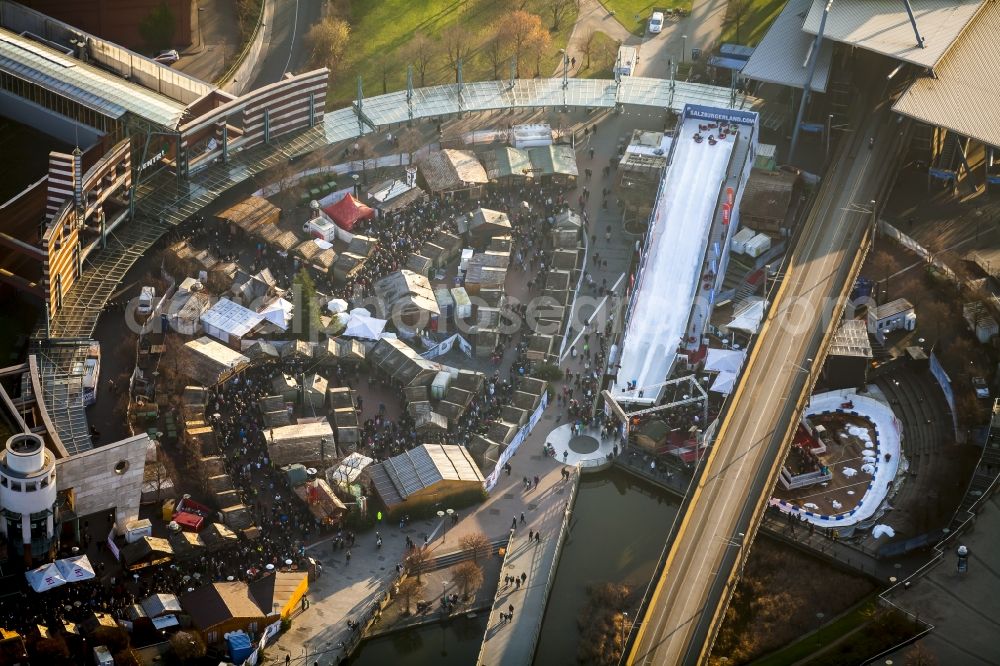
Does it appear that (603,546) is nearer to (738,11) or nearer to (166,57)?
(166,57)

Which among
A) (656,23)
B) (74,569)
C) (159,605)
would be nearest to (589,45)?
(656,23)

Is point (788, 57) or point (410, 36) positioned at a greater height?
point (788, 57)

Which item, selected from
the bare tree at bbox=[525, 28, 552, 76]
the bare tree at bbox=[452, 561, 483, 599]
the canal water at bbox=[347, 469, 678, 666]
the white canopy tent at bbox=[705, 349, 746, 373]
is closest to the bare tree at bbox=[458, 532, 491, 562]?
the bare tree at bbox=[452, 561, 483, 599]

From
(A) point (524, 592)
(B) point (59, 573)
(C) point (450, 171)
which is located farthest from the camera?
(C) point (450, 171)

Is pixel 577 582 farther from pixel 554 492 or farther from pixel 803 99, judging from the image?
pixel 803 99

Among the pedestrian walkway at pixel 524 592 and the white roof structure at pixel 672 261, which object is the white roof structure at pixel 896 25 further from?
the pedestrian walkway at pixel 524 592

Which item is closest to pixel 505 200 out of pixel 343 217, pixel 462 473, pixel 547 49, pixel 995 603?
pixel 343 217
